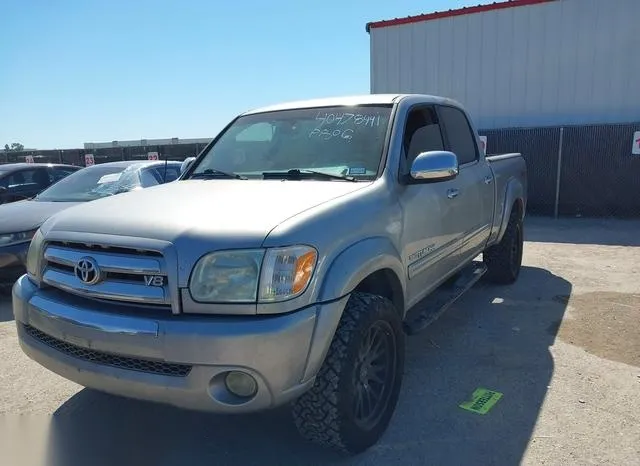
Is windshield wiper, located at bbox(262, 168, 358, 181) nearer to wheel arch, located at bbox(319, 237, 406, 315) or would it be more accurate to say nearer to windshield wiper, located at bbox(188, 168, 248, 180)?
windshield wiper, located at bbox(188, 168, 248, 180)

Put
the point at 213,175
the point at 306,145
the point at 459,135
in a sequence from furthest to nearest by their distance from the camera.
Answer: the point at 459,135
the point at 213,175
the point at 306,145

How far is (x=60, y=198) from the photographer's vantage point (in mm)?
6602

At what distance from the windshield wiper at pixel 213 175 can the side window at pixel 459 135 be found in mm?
1870

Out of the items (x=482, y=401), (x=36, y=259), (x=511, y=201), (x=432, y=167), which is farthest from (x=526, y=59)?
(x=36, y=259)

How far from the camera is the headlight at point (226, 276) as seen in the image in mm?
2266

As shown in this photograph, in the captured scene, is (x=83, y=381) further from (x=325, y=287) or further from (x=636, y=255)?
(x=636, y=255)

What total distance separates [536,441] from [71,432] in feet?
8.78

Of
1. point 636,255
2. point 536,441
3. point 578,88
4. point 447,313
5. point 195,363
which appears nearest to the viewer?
point 195,363

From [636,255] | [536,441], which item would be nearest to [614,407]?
[536,441]

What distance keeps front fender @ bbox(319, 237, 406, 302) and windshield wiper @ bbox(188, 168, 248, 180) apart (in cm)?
119

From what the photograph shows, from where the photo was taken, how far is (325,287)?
94.0 inches

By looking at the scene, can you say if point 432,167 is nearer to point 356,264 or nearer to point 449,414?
point 356,264

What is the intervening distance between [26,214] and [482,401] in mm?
5366

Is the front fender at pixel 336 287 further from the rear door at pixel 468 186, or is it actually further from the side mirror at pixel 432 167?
the rear door at pixel 468 186
